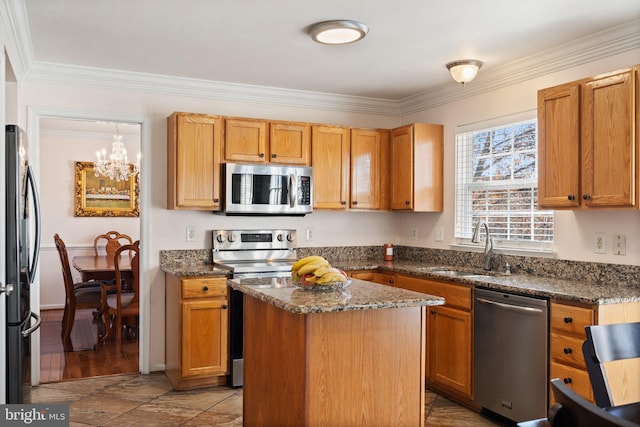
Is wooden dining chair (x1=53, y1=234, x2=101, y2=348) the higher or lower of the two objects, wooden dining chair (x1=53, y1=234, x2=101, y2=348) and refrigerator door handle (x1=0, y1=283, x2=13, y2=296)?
the lower

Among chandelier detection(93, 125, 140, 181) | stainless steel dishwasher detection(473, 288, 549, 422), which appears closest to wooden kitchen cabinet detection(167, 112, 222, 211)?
stainless steel dishwasher detection(473, 288, 549, 422)

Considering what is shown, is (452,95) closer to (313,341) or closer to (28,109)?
(313,341)

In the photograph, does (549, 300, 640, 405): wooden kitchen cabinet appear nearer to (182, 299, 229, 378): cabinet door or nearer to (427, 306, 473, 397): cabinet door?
(427, 306, 473, 397): cabinet door

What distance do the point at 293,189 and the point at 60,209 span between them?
4.11 meters

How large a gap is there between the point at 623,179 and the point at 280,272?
2.41 metres

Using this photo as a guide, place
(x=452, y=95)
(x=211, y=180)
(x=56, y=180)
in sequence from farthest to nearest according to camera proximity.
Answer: (x=56, y=180) < (x=452, y=95) < (x=211, y=180)

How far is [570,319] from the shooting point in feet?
9.34

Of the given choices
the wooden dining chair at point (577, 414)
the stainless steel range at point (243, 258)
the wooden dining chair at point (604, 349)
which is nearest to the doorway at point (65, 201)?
the stainless steel range at point (243, 258)

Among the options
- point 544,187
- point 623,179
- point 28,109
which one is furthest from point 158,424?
point 623,179

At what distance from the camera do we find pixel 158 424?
3312mm

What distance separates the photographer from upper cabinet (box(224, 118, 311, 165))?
4.34m

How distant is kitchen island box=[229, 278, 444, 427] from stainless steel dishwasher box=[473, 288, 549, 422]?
35.9 inches

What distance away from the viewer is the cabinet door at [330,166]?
15.3ft

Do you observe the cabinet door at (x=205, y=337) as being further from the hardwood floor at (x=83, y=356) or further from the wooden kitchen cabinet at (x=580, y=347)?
the wooden kitchen cabinet at (x=580, y=347)
